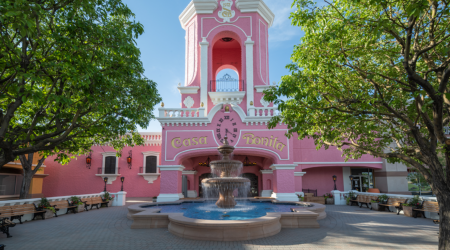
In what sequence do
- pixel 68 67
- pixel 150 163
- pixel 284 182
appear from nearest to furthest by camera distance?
1. pixel 68 67
2. pixel 284 182
3. pixel 150 163

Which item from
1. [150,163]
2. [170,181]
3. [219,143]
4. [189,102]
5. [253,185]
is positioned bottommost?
[253,185]

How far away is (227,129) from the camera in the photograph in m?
18.1

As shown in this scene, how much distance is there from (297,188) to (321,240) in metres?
12.4

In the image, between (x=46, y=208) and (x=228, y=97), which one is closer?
(x=46, y=208)

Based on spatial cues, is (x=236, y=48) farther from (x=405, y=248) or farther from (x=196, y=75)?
(x=405, y=248)

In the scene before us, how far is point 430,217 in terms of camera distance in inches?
469

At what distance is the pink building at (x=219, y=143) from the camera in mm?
18000

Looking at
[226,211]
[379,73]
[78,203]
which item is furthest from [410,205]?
[78,203]

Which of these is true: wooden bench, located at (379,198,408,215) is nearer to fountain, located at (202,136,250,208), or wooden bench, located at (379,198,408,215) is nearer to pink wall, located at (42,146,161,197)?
fountain, located at (202,136,250,208)

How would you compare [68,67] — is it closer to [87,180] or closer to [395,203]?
[395,203]

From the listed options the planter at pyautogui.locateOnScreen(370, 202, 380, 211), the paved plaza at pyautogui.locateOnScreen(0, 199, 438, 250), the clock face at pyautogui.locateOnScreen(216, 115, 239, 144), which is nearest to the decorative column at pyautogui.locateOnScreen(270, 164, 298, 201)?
the clock face at pyautogui.locateOnScreen(216, 115, 239, 144)

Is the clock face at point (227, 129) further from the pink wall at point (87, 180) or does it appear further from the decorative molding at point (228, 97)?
the pink wall at point (87, 180)

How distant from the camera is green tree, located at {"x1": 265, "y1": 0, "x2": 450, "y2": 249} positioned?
221 inches

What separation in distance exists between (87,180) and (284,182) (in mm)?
17685
